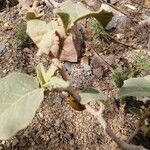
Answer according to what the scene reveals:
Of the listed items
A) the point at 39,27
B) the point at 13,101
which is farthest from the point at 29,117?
the point at 39,27

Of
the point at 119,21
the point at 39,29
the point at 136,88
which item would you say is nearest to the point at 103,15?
the point at 39,29

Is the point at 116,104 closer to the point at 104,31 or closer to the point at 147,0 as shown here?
the point at 104,31

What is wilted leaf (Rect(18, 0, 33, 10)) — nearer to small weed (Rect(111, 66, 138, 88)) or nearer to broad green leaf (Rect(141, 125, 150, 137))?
small weed (Rect(111, 66, 138, 88))

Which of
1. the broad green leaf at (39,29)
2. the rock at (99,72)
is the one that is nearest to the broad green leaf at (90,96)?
the broad green leaf at (39,29)

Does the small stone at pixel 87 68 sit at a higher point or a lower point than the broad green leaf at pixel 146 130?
higher

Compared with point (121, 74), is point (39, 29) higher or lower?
higher

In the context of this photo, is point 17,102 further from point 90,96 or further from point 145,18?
point 145,18

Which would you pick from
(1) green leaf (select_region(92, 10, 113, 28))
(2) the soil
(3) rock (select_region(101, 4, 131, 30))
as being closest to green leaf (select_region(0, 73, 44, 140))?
(1) green leaf (select_region(92, 10, 113, 28))

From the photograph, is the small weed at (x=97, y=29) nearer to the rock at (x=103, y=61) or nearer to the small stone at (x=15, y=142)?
the rock at (x=103, y=61)
